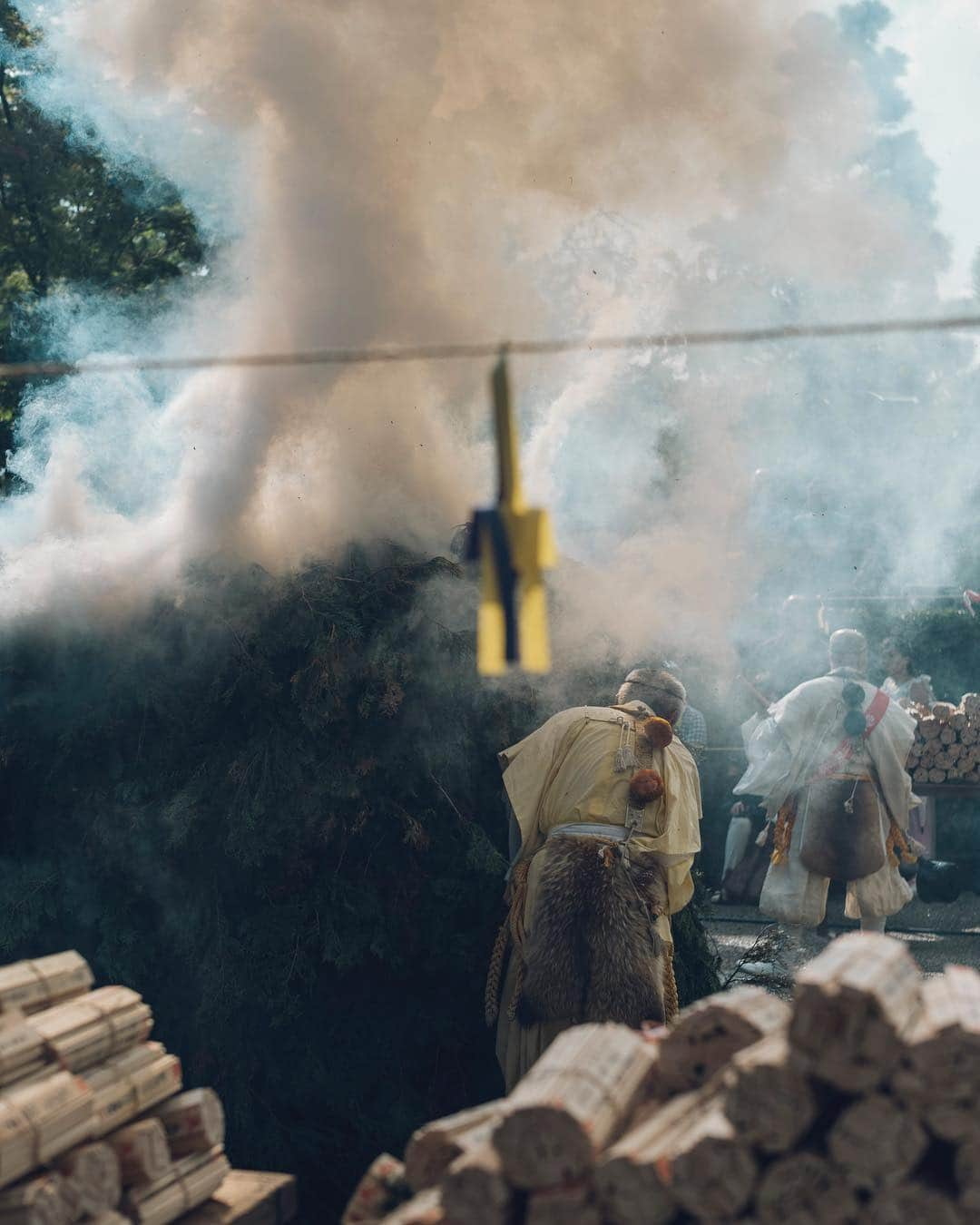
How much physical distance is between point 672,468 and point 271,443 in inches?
132

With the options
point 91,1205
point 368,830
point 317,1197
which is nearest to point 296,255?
point 368,830

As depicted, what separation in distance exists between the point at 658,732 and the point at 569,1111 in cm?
303

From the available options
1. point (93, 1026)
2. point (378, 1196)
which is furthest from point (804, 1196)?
point (93, 1026)

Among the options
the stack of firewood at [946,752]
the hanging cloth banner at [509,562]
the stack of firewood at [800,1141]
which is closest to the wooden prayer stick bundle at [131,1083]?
the stack of firewood at [800,1141]

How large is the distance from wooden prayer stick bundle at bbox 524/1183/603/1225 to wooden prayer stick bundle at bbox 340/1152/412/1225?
1.93 feet

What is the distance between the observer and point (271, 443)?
23.2 ft

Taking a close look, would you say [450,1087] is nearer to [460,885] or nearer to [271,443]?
[460,885]

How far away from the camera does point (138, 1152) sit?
3.45m

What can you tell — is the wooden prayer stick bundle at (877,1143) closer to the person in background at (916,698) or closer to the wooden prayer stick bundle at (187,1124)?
the wooden prayer stick bundle at (187,1124)

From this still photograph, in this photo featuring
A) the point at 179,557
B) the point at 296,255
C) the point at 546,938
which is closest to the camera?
the point at 546,938

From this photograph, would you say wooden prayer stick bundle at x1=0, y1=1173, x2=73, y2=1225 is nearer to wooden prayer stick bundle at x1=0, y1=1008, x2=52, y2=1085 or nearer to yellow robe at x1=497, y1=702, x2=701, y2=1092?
wooden prayer stick bundle at x1=0, y1=1008, x2=52, y2=1085

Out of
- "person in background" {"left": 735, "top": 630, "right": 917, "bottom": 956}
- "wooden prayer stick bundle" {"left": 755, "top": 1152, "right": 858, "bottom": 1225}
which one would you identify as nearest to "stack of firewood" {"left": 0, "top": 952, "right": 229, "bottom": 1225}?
"wooden prayer stick bundle" {"left": 755, "top": 1152, "right": 858, "bottom": 1225}

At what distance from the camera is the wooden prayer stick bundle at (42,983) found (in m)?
3.57

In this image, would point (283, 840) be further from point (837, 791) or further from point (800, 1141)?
point (837, 791)
